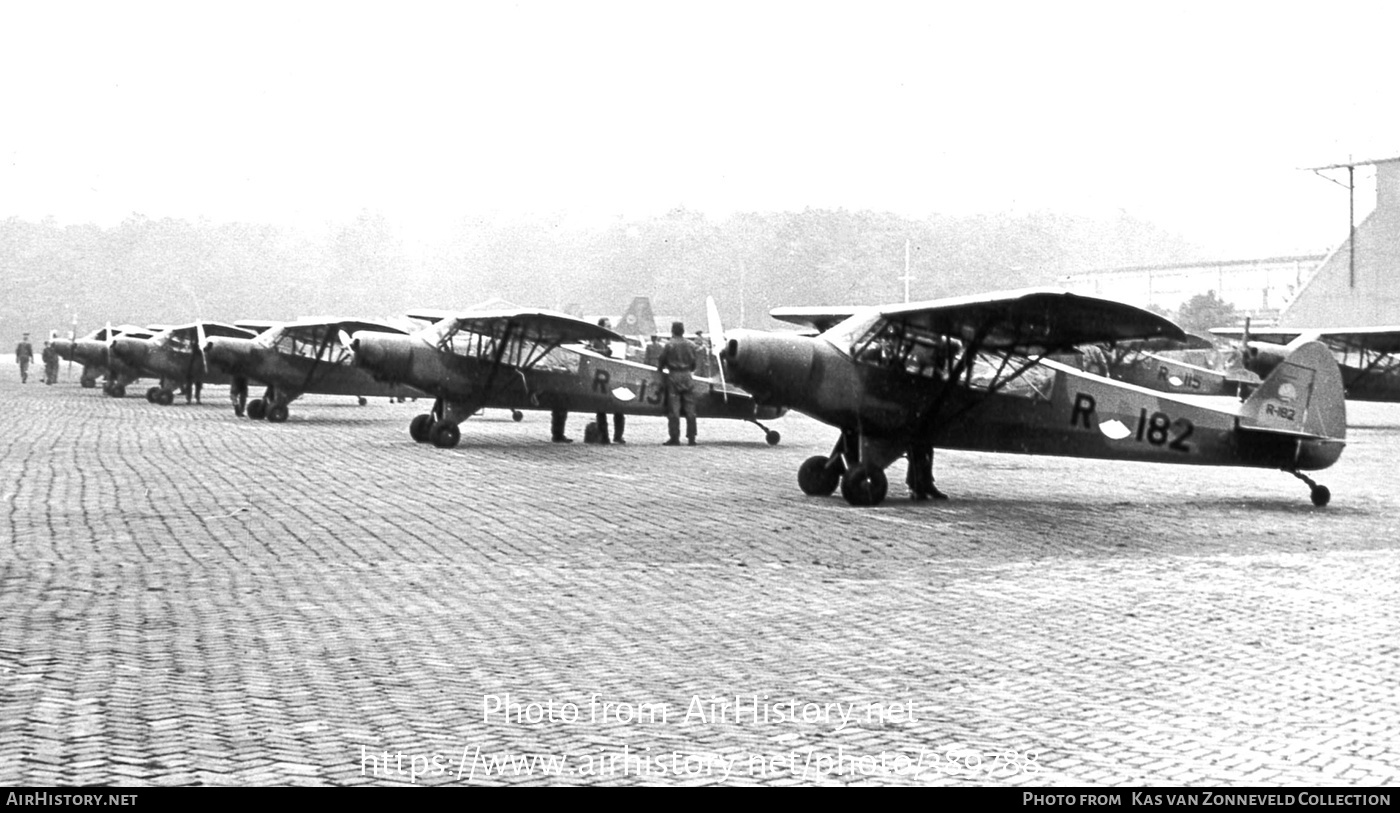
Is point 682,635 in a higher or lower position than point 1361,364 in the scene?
lower

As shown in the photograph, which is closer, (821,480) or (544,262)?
(821,480)

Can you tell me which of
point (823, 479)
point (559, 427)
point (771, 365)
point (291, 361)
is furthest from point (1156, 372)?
point (771, 365)

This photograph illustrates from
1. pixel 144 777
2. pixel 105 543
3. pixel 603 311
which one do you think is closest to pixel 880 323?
pixel 105 543

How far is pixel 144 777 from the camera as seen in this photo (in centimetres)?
520

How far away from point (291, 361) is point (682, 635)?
80.9 feet

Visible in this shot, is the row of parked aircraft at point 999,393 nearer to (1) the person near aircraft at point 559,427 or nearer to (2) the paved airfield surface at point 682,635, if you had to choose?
(2) the paved airfield surface at point 682,635

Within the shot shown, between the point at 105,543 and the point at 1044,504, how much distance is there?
9.10 meters

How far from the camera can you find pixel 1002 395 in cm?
1579

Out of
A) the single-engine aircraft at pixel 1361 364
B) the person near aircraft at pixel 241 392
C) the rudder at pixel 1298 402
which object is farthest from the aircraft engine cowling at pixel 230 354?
the single-engine aircraft at pixel 1361 364

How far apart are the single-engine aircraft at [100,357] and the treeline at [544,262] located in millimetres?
16374

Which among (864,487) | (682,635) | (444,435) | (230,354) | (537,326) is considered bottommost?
(682,635)

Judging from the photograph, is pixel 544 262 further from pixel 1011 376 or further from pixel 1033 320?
pixel 1033 320

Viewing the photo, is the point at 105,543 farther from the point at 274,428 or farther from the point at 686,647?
the point at 274,428

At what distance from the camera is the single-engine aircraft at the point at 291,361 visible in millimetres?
30781
